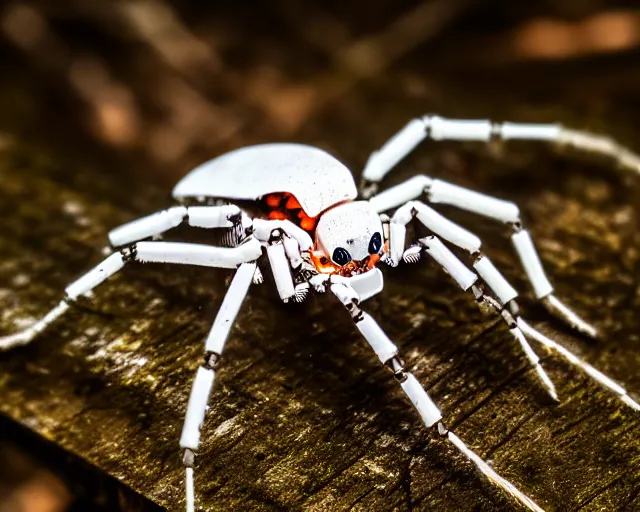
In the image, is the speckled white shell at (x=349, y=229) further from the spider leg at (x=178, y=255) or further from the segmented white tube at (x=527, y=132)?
the segmented white tube at (x=527, y=132)

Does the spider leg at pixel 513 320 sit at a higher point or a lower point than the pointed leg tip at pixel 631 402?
higher

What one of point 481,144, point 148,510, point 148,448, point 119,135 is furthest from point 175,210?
point 119,135

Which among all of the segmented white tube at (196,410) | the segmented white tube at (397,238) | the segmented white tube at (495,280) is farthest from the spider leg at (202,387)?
the segmented white tube at (495,280)

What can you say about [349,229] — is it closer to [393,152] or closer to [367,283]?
[367,283]

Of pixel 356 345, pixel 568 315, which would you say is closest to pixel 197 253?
pixel 356 345

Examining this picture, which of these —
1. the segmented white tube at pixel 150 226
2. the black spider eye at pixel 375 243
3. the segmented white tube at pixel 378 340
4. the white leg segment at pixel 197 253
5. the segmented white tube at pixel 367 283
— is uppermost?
the segmented white tube at pixel 150 226
